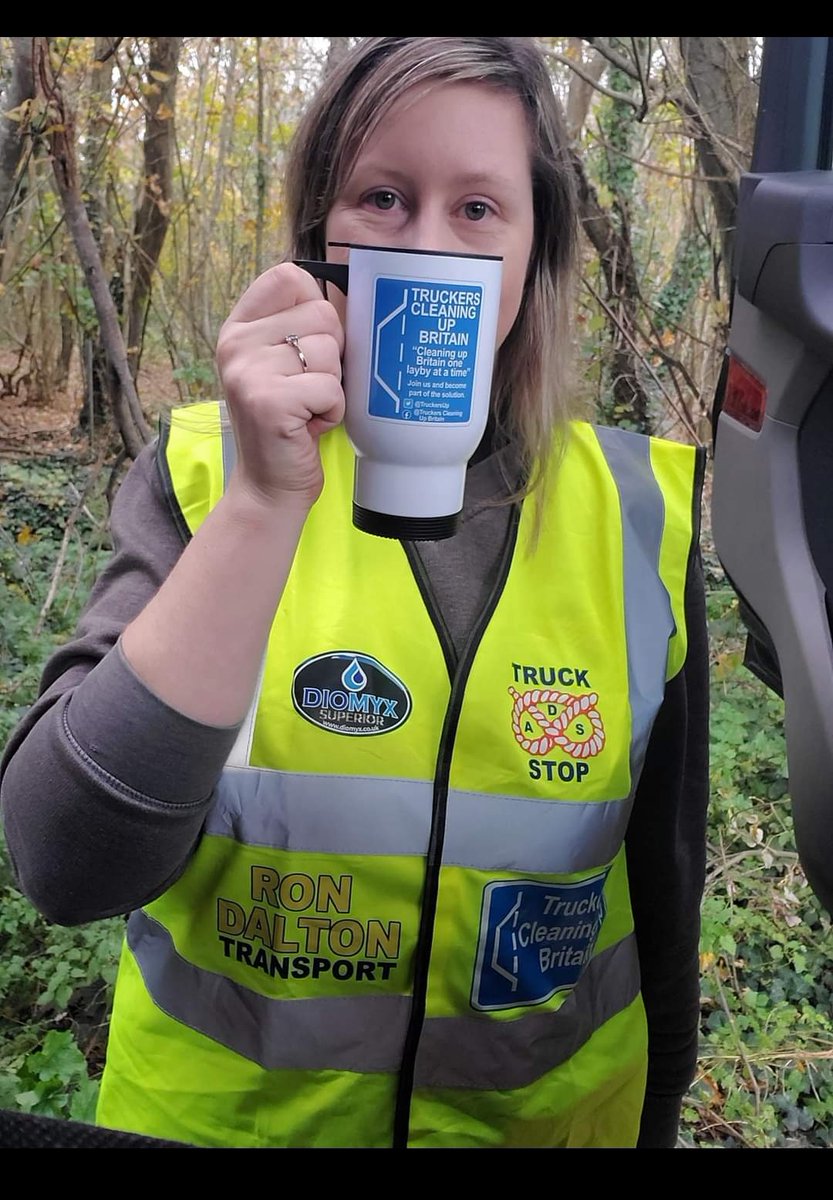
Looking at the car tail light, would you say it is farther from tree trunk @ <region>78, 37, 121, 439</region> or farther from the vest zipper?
tree trunk @ <region>78, 37, 121, 439</region>

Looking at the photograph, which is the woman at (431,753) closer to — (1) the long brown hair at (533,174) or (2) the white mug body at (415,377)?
A: (1) the long brown hair at (533,174)

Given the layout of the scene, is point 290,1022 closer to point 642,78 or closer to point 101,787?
point 101,787

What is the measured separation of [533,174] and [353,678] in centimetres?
61

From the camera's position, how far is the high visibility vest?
1048 mm

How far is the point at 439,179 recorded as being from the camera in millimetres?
982

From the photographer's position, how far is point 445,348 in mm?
804

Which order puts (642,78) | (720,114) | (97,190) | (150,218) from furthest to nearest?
(150,218), (97,190), (720,114), (642,78)

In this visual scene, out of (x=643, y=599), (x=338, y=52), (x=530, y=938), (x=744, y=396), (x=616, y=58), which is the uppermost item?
(x=616, y=58)

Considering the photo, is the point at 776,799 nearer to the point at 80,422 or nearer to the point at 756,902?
the point at 756,902

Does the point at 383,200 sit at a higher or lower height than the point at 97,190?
lower

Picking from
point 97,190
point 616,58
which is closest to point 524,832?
point 616,58

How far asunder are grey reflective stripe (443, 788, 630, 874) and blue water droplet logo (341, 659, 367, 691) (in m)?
0.15

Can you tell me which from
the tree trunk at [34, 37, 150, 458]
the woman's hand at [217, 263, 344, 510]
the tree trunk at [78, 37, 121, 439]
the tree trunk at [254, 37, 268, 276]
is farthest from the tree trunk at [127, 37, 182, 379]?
the woman's hand at [217, 263, 344, 510]

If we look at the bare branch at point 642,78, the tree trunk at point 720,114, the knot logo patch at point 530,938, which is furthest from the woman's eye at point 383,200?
the tree trunk at point 720,114
